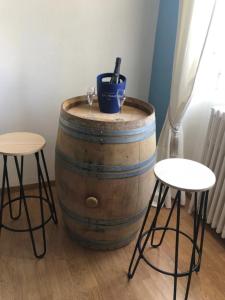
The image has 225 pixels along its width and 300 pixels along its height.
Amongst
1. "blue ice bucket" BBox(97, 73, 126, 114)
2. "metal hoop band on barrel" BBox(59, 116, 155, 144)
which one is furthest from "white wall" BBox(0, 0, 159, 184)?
"metal hoop band on barrel" BBox(59, 116, 155, 144)

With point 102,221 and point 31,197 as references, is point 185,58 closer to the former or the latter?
point 102,221

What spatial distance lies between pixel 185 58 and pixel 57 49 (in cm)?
79

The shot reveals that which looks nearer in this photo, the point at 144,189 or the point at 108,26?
the point at 144,189

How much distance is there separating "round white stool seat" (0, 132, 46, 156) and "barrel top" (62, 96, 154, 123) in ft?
0.76

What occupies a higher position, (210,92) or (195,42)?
(195,42)

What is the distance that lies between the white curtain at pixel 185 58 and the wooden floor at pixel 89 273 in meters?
0.67

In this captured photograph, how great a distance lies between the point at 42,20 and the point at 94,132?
0.88 metres

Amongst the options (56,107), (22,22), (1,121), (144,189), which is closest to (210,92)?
(144,189)

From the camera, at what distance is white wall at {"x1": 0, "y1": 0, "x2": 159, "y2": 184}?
1.76 meters

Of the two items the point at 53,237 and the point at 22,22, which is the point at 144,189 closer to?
the point at 53,237

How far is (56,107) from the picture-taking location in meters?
2.03

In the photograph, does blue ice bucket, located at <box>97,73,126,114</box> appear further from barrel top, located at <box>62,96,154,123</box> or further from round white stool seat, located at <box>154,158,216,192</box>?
round white stool seat, located at <box>154,158,216,192</box>

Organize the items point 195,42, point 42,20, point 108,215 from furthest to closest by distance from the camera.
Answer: point 42,20, point 195,42, point 108,215

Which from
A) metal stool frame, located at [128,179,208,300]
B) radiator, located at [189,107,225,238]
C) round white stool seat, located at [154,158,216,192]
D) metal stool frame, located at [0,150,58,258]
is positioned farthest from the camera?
radiator, located at [189,107,225,238]
